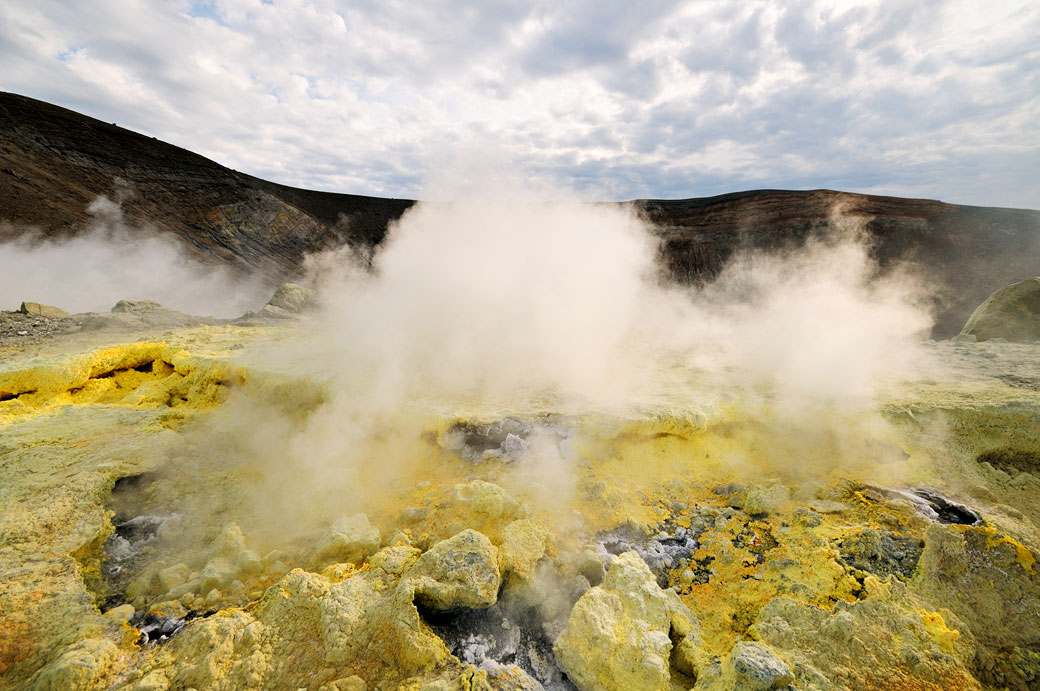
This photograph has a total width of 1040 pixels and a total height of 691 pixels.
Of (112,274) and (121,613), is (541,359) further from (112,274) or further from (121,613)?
(112,274)

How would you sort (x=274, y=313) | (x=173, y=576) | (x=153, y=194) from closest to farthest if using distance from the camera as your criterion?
(x=173, y=576) → (x=274, y=313) → (x=153, y=194)

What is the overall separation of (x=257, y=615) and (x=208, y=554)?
869 mm

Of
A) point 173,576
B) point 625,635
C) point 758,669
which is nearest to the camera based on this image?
point 758,669

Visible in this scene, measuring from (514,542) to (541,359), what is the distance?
2.45 metres

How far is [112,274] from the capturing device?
39.1 ft

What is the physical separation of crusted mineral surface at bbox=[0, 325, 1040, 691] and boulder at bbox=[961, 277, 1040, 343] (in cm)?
385

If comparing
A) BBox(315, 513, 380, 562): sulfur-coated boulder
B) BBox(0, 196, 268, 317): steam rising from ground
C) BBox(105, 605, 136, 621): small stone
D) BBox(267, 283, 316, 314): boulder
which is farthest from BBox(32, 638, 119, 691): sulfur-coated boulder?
BBox(0, 196, 268, 317): steam rising from ground

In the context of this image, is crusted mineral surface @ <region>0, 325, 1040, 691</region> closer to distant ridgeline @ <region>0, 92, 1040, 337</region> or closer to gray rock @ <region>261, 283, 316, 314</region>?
gray rock @ <region>261, 283, 316, 314</region>

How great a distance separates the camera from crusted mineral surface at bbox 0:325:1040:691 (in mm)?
2074

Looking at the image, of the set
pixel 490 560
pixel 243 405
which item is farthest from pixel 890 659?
pixel 243 405

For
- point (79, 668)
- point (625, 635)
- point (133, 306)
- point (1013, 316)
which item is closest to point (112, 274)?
point (133, 306)

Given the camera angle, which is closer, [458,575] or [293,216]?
[458,575]

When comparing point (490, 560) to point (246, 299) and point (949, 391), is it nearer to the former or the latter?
point (949, 391)

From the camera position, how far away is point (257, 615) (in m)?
2.24
